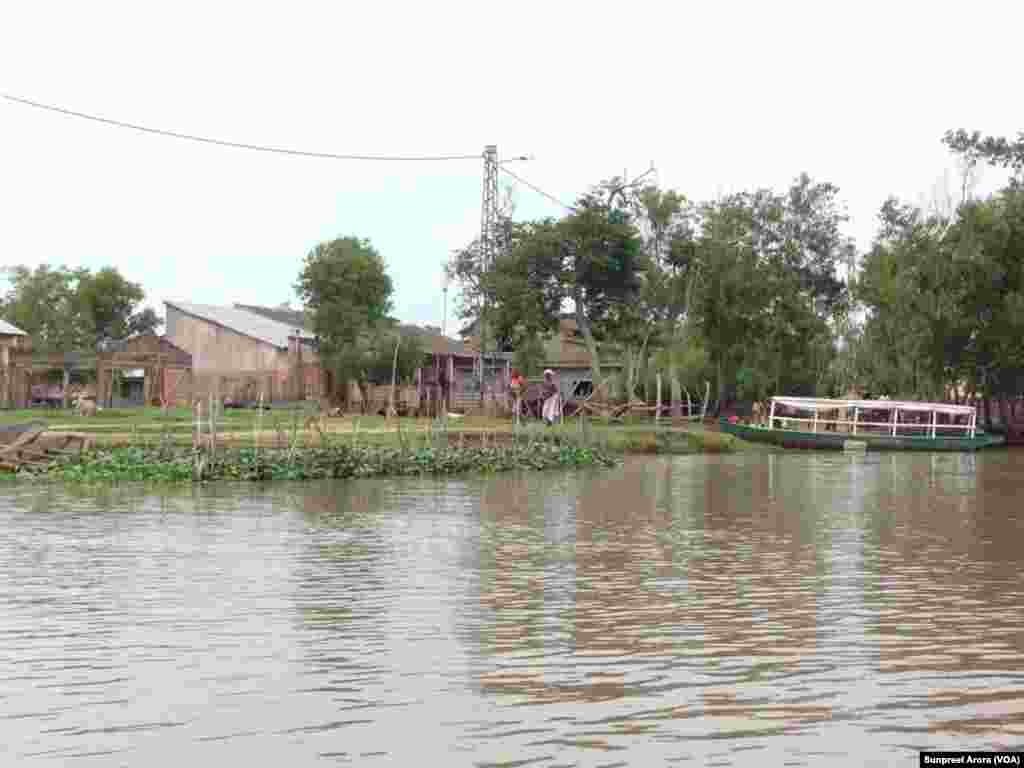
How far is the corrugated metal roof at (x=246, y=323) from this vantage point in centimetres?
5740

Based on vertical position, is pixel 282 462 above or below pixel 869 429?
below

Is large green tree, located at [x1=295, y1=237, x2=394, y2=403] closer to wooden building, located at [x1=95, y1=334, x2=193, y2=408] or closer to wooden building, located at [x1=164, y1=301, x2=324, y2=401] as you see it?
wooden building, located at [x1=164, y1=301, x2=324, y2=401]

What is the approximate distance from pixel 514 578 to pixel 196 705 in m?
4.82

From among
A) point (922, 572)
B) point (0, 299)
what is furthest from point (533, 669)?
point (0, 299)

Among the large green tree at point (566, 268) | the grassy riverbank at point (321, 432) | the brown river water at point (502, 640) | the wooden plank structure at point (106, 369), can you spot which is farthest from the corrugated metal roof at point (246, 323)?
the brown river water at point (502, 640)

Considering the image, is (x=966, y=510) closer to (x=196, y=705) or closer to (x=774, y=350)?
(x=196, y=705)

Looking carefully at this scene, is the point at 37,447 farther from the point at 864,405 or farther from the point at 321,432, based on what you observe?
the point at 864,405

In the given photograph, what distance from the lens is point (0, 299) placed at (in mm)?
73000

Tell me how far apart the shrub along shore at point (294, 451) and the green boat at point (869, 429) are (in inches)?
486

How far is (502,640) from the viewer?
7953 mm

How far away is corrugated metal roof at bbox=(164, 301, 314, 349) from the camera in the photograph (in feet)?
188

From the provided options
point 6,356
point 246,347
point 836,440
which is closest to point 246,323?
point 246,347

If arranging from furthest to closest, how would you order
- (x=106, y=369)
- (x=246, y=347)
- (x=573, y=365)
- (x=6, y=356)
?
1. (x=573, y=365)
2. (x=246, y=347)
3. (x=106, y=369)
4. (x=6, y=356)

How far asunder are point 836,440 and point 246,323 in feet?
86.8
